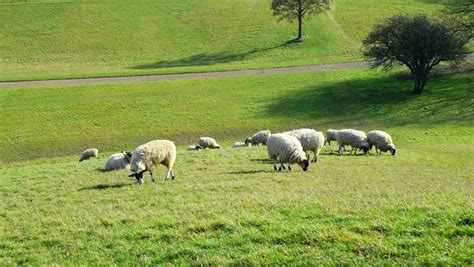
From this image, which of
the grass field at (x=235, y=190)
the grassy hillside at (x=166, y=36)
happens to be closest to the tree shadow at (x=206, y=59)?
the grassy hillside at (x=166, y=36)

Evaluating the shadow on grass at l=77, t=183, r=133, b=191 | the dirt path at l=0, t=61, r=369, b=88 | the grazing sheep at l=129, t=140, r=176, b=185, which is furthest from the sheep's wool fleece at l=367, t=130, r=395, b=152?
the dirt path at l=0, t=61, r=369, b=88

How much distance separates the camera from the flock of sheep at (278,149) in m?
19.9

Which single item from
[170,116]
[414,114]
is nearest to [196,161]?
[170,116]

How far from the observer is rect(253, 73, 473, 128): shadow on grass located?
46.8 m

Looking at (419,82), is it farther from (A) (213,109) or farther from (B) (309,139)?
(B) (309,139)

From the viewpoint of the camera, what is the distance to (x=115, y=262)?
9727 mm

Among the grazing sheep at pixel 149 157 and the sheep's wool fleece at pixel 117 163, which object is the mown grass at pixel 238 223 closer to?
the grazing sheep at pixel 149 157

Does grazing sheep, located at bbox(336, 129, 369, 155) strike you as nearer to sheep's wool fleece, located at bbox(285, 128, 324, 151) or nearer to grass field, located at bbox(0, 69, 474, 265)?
grass field, located at bbox(0, 69, 474, 265)

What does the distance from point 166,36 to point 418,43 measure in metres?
53.8

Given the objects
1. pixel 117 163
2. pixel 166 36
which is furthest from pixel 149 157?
pixel 166 36

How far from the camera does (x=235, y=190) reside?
16672mm

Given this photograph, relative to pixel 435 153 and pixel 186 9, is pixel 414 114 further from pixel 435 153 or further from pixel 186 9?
pixel 186 9

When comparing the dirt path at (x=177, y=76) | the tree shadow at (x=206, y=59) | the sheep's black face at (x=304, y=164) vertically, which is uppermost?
the tree shadow at (x=206, y=59)

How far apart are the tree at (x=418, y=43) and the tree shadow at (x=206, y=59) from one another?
95.0ft
